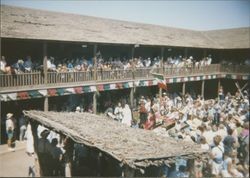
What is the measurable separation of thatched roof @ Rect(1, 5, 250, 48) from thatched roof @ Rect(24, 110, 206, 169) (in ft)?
18.2

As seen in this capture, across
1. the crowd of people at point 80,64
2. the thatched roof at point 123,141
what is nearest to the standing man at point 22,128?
the crowd of people at point 80,64

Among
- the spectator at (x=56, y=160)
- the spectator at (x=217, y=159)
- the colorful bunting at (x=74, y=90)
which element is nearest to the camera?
the spectator at (x=217, y=159)

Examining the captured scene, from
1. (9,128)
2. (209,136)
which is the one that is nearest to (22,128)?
(9,128)

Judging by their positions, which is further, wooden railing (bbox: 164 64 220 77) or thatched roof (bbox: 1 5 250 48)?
wooden railing (bbox: 164 64 220 77)

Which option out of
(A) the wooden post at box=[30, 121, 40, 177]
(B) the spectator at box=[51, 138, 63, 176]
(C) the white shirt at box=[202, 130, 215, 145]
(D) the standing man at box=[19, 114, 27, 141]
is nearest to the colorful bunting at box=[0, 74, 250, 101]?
(D) the standing man at box=[19, 114, 27, 141]

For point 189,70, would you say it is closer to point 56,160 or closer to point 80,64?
point 80,64

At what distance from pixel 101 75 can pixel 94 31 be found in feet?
9.28

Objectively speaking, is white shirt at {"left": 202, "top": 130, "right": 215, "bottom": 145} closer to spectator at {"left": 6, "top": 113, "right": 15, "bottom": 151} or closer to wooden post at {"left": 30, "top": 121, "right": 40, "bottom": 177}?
wooden post at {"left": 30, "top": 121, "right": 40, "bottom": 177}

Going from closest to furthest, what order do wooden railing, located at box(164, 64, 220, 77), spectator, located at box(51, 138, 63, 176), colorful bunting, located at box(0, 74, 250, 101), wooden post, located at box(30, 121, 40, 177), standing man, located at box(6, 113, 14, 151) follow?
spectator, located at box(51, 138, 63, 176) → wooden post, located at box(30, 121, 40, 177) → standing man, located at box(6, 113, 14, 151) → colorful bunting, located at box(0, 74, 250, 101) → wooden railing, located at box(164, 64, 220, 77)

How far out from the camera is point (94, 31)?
19562mm

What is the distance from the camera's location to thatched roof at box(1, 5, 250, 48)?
619 inches

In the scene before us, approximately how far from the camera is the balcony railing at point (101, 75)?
14555mm

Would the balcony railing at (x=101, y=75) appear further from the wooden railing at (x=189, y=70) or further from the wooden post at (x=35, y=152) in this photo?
the wooden post at (x=35, y=152)

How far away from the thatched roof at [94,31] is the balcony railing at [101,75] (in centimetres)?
168
